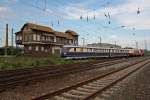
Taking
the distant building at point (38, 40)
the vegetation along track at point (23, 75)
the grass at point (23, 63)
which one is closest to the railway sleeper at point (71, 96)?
the vegetation along track at point (23, 75)

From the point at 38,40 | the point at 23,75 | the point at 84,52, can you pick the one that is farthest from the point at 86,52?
the point at 23,75

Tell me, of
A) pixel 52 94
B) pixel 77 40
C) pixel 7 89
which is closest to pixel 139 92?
pixel 52 94

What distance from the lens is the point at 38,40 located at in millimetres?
68875

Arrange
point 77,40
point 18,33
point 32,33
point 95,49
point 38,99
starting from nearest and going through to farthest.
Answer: point 38,99
point 95,49
point 32,33
point 18,33
point 77,40

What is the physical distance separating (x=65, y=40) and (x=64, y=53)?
3874 centimetres

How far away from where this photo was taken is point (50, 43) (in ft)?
232

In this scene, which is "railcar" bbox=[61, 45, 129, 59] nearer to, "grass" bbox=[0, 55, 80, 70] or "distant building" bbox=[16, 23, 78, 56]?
"grass" bbox=[0, 55, 80, 70]

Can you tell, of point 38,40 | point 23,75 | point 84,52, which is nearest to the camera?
point 23,75

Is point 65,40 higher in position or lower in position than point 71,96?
higher

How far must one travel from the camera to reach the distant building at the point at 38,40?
220 feet

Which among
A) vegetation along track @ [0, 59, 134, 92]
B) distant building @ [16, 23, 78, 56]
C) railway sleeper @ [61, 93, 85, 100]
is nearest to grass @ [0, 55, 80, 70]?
vegetation along track @ [0, 59, 134, 92]

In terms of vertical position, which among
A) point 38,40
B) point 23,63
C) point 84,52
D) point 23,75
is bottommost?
point 23,75

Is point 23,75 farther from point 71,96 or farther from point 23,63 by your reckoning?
point 23,63

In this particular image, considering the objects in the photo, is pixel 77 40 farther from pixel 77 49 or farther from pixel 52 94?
pixel 52 94
